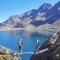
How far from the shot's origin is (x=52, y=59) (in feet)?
79.5

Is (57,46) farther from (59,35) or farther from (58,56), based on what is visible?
(59,35)

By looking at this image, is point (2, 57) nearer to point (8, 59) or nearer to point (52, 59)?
point (8, 59)

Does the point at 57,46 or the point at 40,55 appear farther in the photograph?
the point at 40,55

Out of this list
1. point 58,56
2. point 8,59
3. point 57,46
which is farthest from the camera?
point 8,59

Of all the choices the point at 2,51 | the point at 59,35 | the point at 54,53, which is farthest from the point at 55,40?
the point at 2,51

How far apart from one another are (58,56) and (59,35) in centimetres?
712

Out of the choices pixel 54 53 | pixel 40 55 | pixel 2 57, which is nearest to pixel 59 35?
pixel 40 55

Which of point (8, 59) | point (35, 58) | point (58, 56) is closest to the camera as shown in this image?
point (58, 56)

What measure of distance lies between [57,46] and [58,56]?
1.85 meters

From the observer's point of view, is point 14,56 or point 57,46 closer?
point 57,46

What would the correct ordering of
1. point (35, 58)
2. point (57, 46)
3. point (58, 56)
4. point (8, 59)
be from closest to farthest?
1. point (58, 56)
2. point (57, 46)
3. point (8, 59)
4. point (35, 58)

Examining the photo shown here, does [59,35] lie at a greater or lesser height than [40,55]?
greater

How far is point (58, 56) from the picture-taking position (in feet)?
76.6

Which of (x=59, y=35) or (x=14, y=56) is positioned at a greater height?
(x=59, y=35)
